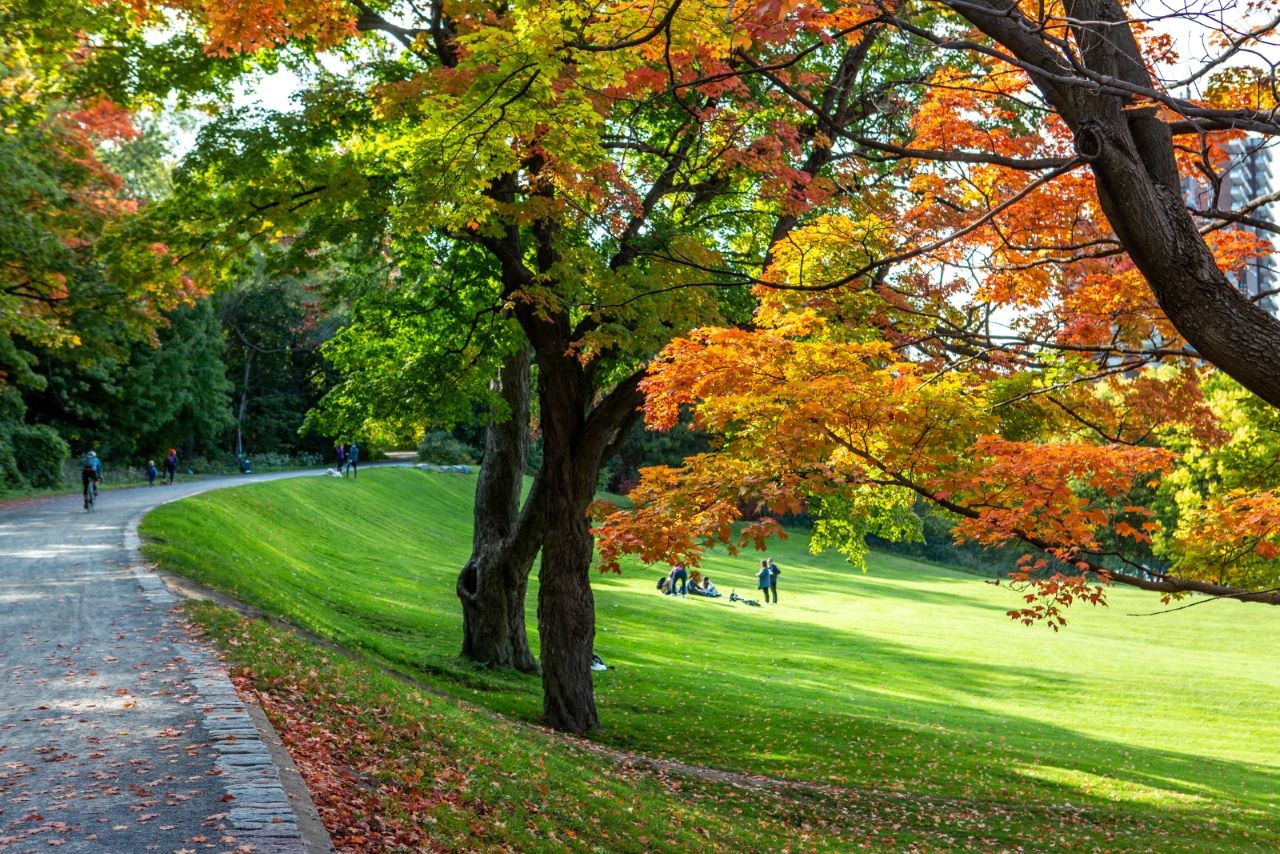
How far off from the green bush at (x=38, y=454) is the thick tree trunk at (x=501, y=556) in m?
21.6

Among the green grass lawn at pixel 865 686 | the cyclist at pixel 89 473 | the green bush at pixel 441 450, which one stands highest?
the green bush at pixel 441 450

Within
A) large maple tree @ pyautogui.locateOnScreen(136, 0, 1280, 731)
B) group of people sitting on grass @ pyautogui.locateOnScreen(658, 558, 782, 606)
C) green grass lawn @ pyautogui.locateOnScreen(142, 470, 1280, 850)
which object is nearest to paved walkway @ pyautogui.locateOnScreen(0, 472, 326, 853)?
green grass lawn @ pyautogui.locateOnScreen(142, 470, 1280, 850)

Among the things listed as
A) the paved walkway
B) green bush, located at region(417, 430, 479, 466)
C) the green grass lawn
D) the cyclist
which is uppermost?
green bush, located at region(417, 430, 479, 466)

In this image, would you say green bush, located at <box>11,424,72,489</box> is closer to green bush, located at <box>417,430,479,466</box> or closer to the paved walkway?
the paved walkway

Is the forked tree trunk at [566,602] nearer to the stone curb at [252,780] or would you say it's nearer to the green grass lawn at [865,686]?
the green grass lawn at [865,686]

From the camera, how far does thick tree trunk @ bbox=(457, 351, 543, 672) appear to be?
18.3 metres

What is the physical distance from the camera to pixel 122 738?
7.20 metres

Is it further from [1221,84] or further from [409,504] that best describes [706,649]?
[409,504]

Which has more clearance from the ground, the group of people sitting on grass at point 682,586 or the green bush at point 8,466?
the green bush at point 8,466

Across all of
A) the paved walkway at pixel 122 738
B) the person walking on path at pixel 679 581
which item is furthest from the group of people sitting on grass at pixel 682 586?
the paved walkway at pixel 122 738

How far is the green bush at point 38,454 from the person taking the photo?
33.2 m

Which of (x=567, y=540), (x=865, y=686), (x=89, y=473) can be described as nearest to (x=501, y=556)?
(x=567, y=540)

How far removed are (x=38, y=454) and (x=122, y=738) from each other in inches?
1213

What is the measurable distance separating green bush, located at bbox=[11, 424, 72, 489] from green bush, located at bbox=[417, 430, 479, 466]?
28476 mm
